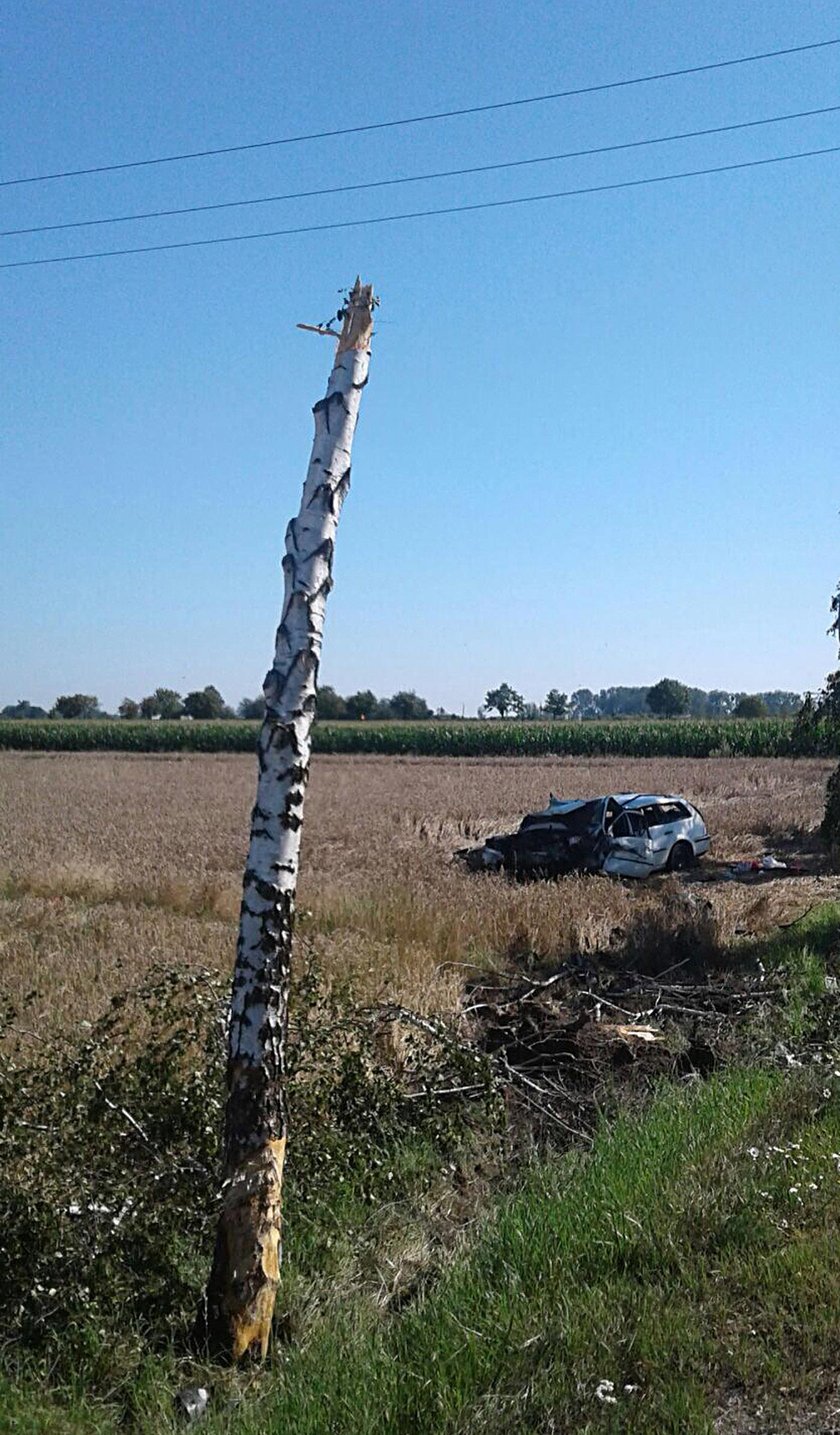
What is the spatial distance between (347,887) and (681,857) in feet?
24.0

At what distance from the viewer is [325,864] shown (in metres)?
21.4

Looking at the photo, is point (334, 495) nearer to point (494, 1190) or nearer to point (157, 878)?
point (494, 1190)

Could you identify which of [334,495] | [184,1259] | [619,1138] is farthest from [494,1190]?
[334,495]

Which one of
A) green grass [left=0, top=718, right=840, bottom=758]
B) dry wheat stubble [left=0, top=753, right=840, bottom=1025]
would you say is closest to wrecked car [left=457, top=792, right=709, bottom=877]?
dry wheat stubble [left=0, top=753, right=840, bottom=1025]

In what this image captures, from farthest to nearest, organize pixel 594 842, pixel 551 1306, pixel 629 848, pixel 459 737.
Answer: pixel 459 737
pixel 629 848
pixel 594 842
pixel 551 1306

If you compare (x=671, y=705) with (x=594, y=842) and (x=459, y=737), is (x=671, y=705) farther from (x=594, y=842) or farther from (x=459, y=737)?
(x=594, y=842)

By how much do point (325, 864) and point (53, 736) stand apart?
65.0m

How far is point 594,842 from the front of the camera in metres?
20.1

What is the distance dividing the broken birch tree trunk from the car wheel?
1742 cm

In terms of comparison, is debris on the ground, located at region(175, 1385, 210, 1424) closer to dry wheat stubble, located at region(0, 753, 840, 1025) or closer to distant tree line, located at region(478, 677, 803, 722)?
dry wheat stubble, located at region(0, 753, 840, 1025)

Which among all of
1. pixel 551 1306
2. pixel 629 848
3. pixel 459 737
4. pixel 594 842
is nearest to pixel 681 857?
pixel 629 848

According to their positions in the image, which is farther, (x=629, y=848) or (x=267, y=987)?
(x=629, y=848)

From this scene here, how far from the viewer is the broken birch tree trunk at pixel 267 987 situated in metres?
4.68

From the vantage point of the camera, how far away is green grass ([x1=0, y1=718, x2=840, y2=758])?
65375mm
